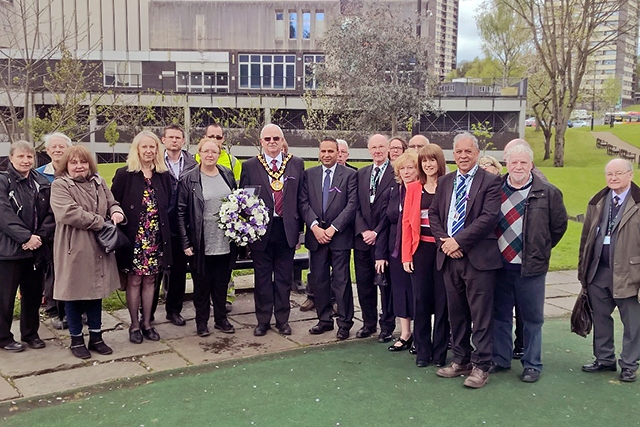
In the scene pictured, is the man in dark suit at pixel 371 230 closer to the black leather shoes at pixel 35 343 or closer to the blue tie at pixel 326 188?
the blue tie at pixel 326 188

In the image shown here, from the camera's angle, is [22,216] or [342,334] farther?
[342,334]

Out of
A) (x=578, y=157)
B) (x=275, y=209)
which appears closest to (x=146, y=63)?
(x=578, y=157)

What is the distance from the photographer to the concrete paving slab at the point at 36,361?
5.22 m

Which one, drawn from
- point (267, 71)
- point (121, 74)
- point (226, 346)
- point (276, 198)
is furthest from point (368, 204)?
point (267, 71)

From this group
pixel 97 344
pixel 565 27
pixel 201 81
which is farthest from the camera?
pixel 201 81

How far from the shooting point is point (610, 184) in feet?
16.9

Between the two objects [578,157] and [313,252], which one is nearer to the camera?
[313,252]

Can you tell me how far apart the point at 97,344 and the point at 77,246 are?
39.8 inches

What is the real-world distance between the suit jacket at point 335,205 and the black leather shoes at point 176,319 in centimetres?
166

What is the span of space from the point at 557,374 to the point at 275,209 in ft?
10.3

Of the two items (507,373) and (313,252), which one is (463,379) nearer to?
(507,373)

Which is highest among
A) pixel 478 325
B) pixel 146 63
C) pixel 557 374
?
pixel 146 63

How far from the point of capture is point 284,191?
6.34 meters

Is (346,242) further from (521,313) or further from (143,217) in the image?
(143,217)
